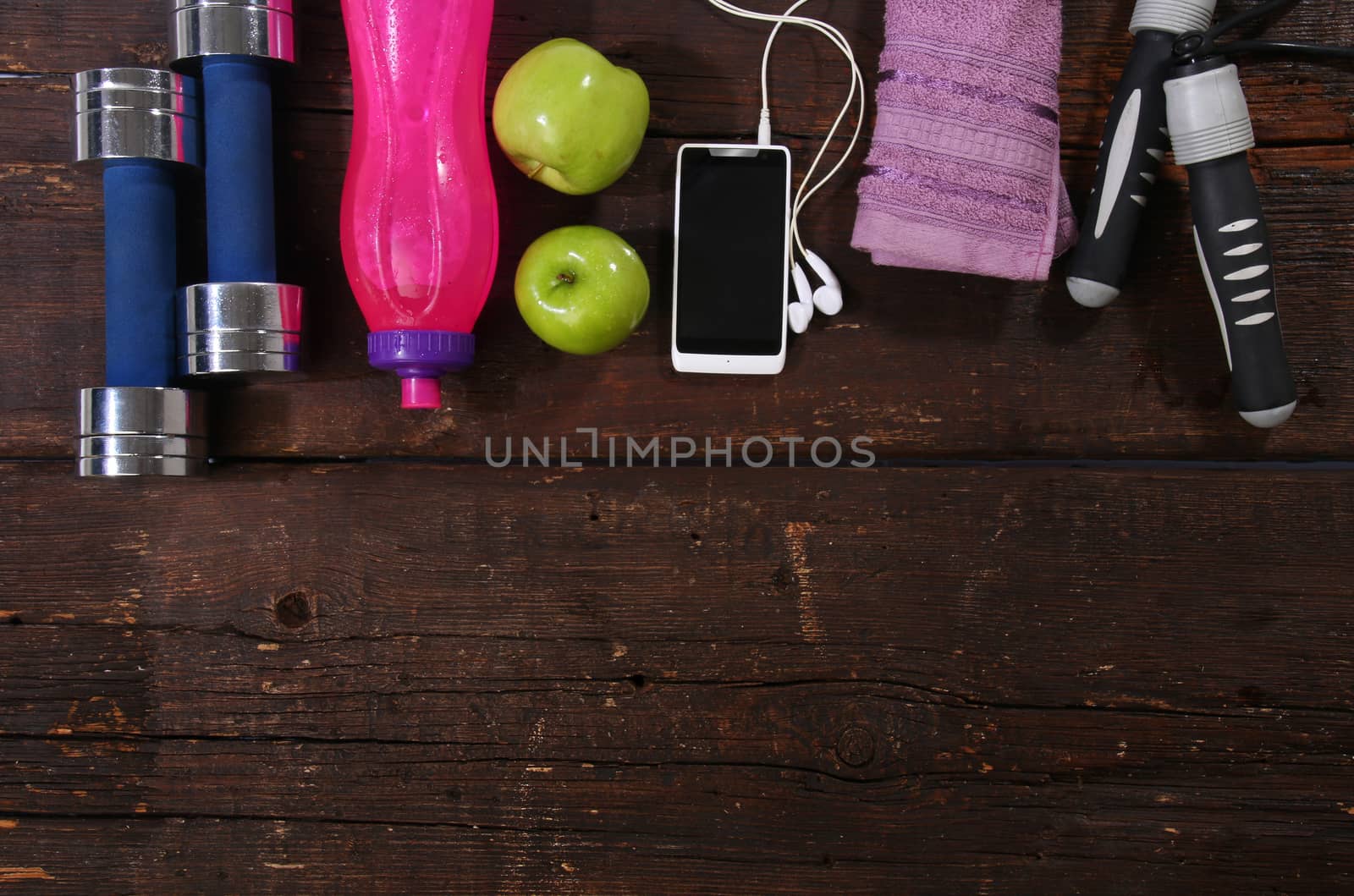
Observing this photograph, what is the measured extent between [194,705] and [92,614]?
111 millimetres

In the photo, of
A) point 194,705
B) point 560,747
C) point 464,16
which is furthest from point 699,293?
point 194,705


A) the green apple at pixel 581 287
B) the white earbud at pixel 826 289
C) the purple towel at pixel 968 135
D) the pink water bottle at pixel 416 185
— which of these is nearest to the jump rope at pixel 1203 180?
the purple towel at pixel 968 135

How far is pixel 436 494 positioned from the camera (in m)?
Result: 0.68

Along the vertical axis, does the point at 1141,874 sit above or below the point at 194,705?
below

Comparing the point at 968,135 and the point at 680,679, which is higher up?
the point at 968,135

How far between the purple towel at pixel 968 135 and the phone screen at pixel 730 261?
0.08 metres

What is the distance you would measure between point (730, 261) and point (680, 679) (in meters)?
0.34

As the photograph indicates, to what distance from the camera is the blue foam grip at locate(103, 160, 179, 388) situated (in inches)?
24.2

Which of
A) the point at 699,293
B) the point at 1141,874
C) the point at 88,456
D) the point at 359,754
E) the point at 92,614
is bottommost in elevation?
the point at 1141,874

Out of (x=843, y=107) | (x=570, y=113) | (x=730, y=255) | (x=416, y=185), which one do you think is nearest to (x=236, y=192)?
(x=416, y=185)

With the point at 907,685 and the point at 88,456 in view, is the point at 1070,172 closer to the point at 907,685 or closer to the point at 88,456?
the point at 907,685

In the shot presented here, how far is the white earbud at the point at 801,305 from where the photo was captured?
2.16ft

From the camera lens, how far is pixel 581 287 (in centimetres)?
60

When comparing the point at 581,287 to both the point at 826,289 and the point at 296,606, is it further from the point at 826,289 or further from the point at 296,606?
the point at 296,606
